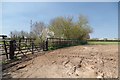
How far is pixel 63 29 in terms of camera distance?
1484 inches

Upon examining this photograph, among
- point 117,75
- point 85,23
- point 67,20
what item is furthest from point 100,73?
point 85,23

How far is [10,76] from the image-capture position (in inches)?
287

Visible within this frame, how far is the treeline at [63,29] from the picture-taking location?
3478 cm

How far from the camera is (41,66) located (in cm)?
902

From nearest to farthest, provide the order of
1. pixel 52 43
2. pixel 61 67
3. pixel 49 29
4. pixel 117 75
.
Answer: pixel 117 75, pixel 61 67, pixel 52 43, pixel 49 29

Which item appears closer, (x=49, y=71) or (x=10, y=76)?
(x=10, y=76)

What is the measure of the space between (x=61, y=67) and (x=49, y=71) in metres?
0.88

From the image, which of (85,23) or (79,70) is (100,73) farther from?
(85,23)

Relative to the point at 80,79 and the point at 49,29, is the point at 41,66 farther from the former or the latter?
the point at 49,29

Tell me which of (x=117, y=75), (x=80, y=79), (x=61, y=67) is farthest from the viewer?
(x=61, y=67)

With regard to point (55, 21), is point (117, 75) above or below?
below

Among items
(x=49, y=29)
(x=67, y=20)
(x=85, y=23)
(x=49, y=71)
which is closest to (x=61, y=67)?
(x=49, y=71)

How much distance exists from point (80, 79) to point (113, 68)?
8.11ft

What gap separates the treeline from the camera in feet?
114
